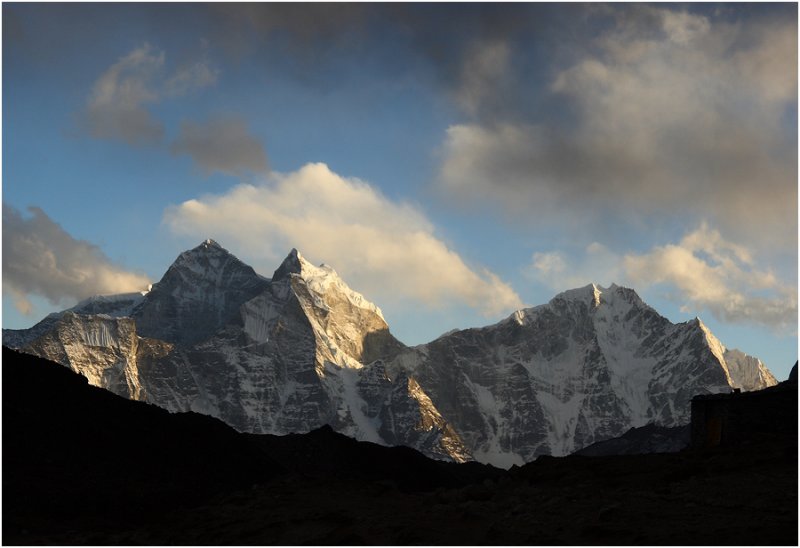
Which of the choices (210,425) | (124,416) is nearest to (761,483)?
(124,416)

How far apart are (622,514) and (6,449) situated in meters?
34.0

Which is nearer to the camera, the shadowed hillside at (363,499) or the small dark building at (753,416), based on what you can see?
the shadowed hillside at (363,499)

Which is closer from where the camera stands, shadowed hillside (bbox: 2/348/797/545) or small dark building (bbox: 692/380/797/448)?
shadowed hillside (bbox: 2/348/797/545)

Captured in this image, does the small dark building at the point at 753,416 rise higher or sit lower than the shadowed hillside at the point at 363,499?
higher

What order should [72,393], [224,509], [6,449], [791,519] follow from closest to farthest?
[791,519] → [224,509] → [6,449] → [72,393]

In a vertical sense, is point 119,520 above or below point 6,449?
below

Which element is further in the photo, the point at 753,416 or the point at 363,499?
the point at 753,416

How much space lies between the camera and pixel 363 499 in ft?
126

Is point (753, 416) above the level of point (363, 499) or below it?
above

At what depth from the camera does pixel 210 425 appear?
77938 millimetres

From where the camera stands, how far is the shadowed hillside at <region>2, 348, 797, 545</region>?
30.1 metres

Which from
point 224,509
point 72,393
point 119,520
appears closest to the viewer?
point 224,509

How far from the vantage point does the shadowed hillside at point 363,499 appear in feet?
98.9

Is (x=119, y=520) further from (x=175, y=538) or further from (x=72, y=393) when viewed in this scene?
(x=72, y=393)
